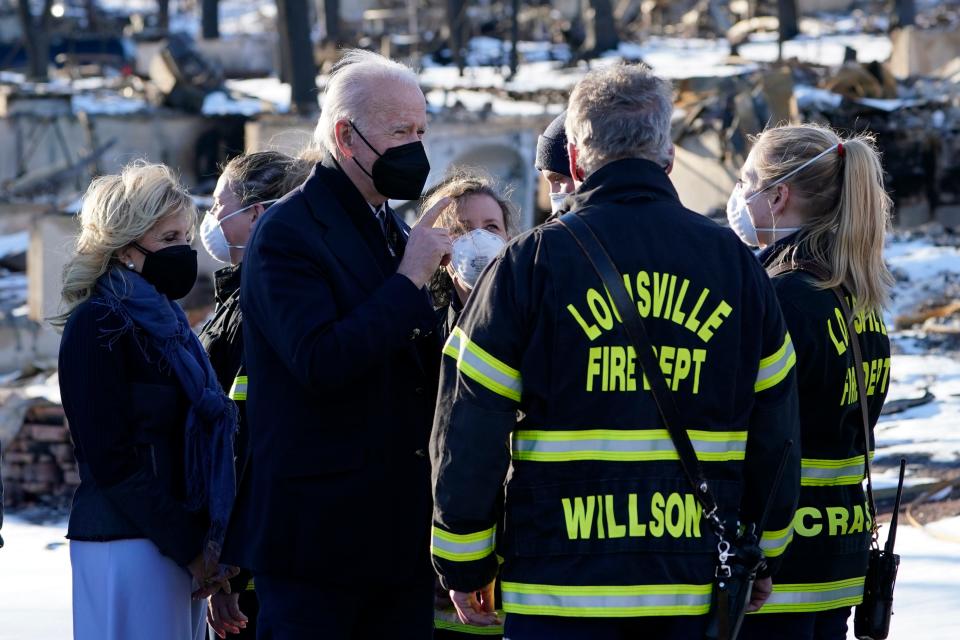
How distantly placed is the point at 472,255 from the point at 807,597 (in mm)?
1245

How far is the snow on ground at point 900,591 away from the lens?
5578 mm

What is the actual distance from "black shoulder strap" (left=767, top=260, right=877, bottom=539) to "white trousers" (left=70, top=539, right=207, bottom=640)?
1768mm

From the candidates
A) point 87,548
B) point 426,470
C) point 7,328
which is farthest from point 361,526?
point 7,328

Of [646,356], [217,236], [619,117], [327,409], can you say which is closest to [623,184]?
[619,117]

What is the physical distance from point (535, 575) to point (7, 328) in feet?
46.3

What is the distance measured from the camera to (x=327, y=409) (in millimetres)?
3258

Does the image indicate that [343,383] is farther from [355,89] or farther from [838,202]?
[838,202]

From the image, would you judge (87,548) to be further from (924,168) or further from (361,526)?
(924,168)

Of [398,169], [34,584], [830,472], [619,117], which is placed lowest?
[34,584]

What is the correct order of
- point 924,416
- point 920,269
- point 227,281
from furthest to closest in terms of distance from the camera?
point 920,269 < point 924,416 < point 227,281

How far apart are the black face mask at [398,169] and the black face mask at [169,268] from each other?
76 cm

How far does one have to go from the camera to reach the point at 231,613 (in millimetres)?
3926

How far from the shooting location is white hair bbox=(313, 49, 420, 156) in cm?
338

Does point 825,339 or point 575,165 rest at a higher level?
point 575,165
